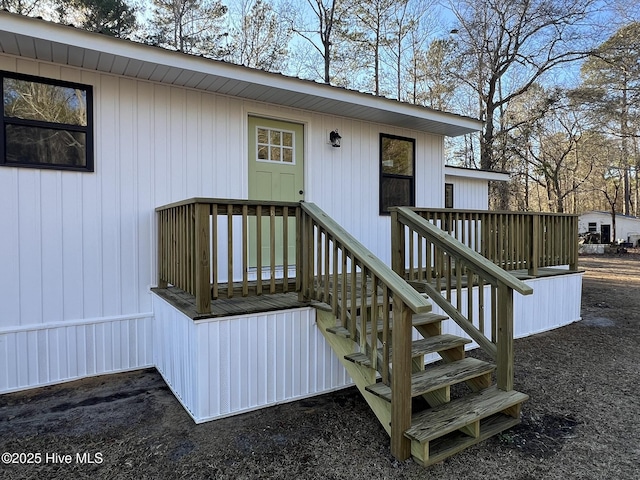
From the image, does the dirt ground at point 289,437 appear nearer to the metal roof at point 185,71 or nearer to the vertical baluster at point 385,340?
the vertical baluster at point 385,340

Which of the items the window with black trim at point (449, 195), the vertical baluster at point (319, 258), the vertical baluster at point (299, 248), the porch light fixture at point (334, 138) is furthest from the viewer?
the window with black trim at point (449, 195)

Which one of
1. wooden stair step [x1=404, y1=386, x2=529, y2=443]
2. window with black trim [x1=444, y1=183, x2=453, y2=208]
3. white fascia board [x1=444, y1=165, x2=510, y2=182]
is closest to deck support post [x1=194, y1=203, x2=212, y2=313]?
wooden stair step [x1=404, y1=386, x2=529, y2=443]

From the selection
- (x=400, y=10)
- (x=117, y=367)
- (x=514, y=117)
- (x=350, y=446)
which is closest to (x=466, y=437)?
(x=350, y=446)

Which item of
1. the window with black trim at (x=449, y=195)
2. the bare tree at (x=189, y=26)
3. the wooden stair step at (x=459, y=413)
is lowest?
the wooden stair step at (x=459, y=413)

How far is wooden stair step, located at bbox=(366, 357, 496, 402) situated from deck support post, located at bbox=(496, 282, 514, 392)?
0.30 ft

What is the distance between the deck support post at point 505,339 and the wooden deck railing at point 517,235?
1.40 meters

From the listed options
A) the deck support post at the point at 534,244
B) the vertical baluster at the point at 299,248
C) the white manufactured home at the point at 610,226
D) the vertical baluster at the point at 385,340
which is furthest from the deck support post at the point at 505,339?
the white manufactured home at the point at 610,226

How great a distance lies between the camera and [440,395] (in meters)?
2.76

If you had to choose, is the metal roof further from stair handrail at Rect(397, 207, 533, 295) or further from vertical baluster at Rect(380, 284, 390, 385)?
vertical baluster at Rect(380, 284, 390, 385)

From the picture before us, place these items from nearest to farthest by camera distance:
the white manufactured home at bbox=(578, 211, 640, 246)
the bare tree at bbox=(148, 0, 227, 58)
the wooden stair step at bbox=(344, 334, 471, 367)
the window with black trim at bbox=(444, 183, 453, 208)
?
the wooden stair step at bbox=(344, 334, 471, 367) < the window with black trim at bbox=(444, 183, 453, 208) < the bare tree at bbox=(148, 0, 227, 58) < the white manufactured home at bbox=(578, 211, 640, 246)

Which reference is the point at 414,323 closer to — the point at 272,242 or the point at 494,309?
the point at 494,309

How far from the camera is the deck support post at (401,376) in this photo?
7.41 feet

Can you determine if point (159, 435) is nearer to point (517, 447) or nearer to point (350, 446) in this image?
point (350, 446)

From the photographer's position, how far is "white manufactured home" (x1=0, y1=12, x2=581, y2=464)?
2803mm
